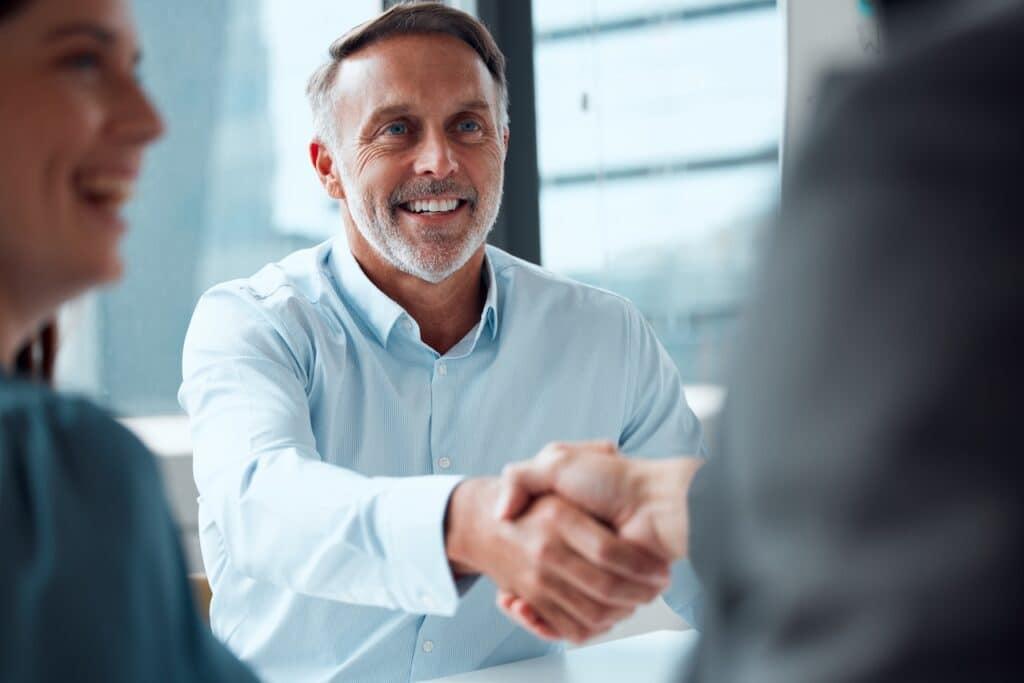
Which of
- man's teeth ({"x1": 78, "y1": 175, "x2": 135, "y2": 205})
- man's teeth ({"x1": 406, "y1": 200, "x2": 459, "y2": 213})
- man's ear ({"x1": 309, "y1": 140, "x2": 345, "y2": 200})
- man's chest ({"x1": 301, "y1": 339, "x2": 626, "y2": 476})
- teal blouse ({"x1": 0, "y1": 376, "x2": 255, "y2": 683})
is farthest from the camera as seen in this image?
man's ear ({"x1": 309, "y1": 140, "x2": 345, "y2": 200})

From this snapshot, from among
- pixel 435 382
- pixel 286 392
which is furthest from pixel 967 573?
pixel 435 382

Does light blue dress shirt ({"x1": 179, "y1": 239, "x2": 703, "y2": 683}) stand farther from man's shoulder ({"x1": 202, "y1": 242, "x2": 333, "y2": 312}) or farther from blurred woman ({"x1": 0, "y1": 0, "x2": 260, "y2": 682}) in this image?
blurred woman ({"x1": 0, "y1": 0, "x2": 260, "y2": 682})

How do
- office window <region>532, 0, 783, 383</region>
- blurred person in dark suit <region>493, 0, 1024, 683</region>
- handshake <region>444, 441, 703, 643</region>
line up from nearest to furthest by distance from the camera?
blurred person in dark suit <region>493, 0, 1024, 683</region>, handshake <region>444, 441, 703, 643</region>, office window <region>532, 0, 783, 383</region>

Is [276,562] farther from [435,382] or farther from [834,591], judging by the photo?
[834,591]

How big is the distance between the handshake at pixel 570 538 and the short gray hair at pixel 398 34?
114 cm

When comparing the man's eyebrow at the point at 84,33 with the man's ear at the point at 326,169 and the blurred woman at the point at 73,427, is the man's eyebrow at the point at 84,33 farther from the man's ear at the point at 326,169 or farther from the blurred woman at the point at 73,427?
the man's ear at the point at 326,169

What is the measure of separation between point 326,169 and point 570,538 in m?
1.29

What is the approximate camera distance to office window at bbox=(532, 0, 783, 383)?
3.61m

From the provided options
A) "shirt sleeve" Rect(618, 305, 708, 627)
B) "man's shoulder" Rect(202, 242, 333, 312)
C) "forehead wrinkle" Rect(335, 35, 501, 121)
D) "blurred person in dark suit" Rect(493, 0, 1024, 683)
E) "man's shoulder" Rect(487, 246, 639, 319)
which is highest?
"forehead wrinkle" Rect(335, 35, 501, 121)

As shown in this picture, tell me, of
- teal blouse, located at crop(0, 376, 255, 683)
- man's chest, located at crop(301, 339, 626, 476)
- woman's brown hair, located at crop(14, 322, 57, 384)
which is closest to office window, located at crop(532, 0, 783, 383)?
man's chest, located at crop(301, 339, 626, 476)

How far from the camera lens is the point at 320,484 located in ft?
5.23

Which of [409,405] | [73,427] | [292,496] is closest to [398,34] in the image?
[409,405]

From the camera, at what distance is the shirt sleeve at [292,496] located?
59.0 inches

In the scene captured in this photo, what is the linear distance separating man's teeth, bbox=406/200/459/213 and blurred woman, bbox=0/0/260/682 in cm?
147
